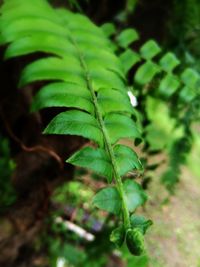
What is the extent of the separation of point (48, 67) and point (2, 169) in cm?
74

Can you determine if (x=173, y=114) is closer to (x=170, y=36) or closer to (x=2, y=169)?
(x=170, y=36)

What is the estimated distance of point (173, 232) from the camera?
1.84 meters

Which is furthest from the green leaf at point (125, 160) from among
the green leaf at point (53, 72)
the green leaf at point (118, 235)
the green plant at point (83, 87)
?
the green leaf at point (53, 72)

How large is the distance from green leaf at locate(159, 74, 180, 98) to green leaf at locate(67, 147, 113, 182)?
60 cm

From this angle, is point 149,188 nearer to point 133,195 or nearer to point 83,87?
point 83,87

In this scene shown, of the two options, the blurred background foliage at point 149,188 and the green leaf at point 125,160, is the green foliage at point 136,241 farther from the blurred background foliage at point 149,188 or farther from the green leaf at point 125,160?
the blurred background foliage at point 149,188

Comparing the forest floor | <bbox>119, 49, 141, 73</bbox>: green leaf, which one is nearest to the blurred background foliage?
the forest floor

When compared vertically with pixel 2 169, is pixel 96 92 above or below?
above

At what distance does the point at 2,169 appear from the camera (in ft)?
5.37

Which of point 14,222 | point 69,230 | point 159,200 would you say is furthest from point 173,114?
point 69,230

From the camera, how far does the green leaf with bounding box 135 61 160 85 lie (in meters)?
1.32

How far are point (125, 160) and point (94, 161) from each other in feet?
0.18

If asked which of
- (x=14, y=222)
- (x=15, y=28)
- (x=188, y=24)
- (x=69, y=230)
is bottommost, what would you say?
(x=69, y=230)

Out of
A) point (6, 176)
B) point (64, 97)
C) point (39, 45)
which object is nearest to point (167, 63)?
point (39, 45)
